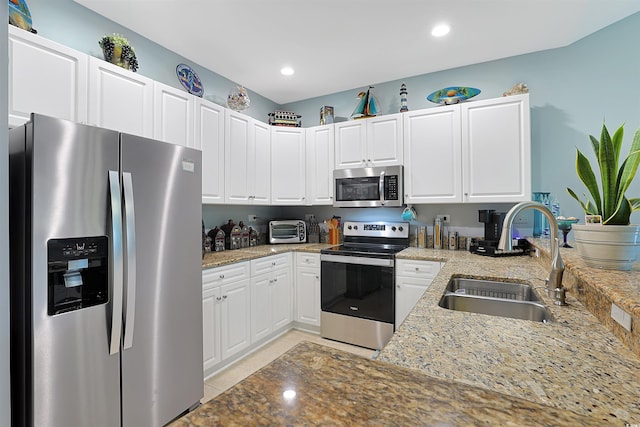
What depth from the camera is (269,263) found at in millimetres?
2871

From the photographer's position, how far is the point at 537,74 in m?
2.70

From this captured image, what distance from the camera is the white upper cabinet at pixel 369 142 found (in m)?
3.01

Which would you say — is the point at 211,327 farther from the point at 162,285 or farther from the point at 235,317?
the point at 162,285

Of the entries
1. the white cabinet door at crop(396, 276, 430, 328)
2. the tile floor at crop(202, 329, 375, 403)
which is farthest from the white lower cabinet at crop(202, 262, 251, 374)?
the white cabinet door at crop(396, 276, 430, 328)

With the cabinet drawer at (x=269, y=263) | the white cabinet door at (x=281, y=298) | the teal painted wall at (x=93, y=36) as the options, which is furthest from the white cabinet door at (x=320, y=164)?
the teal painted wall at (x=93, y=36)

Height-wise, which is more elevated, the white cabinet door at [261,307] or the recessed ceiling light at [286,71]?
the recessed ceiling light at [286,71]

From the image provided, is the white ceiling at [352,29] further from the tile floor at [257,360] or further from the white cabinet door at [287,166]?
the tile floor at [257,360]

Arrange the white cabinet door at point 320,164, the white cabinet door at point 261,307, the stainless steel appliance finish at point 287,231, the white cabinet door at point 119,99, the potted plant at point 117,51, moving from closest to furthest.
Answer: the white cabinet door at point 119,99, the potted plant at point 117,51, the white cabinet door at point 261,307, the white cabinet door at point 320,164, the stainless steel appliance finish at point 287,231

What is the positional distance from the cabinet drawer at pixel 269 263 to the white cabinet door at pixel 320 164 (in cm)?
78

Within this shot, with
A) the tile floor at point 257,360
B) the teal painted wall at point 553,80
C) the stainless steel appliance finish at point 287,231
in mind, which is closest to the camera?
the teal painted wall at point 553,80

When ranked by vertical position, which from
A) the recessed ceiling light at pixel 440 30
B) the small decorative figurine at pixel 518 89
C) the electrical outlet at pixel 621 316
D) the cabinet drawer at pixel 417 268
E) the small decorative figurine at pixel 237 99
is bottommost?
the cabinet drawer at pixel 417 268

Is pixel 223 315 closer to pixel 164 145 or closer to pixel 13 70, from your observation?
pixel 164 145

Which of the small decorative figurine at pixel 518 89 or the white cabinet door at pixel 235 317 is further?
the small decorative figurine at pixel 518 89

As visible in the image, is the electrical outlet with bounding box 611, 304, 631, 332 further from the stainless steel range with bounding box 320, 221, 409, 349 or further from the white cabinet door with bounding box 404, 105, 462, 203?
the white cabinet door with bounding box 404, 105, 462, 203
